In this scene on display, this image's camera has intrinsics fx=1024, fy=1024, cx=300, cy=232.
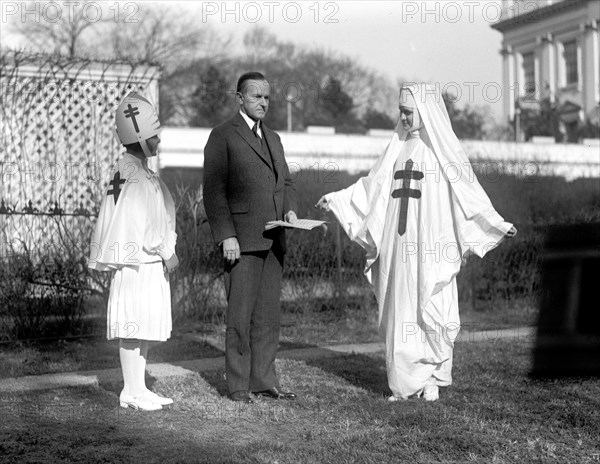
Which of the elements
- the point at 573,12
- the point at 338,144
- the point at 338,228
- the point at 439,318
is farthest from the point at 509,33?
the point at 439,318

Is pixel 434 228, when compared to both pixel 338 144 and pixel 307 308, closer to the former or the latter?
pixel 307 308

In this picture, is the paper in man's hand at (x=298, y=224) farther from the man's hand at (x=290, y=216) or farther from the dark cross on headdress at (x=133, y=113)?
the dark cross on headdress at (x=133, y=113)

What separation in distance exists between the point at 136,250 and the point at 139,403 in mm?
1002

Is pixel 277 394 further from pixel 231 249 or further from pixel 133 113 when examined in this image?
pixel 133 113

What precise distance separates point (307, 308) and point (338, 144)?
75.2 feet

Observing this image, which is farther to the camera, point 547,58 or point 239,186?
point 547,58

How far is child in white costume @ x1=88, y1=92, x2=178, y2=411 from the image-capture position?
654cm

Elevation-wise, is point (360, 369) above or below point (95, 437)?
below

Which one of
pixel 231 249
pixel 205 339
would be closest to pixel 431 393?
pixel 231 249

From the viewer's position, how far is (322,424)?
20.2 ft

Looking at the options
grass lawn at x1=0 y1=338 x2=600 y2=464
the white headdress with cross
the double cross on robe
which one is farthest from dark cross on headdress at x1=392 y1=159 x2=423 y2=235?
the double cross on robe

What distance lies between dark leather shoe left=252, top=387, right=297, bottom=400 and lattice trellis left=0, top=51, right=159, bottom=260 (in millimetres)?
3647

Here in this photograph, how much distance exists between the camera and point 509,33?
7706cm

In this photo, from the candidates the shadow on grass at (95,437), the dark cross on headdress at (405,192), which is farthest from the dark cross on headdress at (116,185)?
the dark cross on headdress at (405,192)
